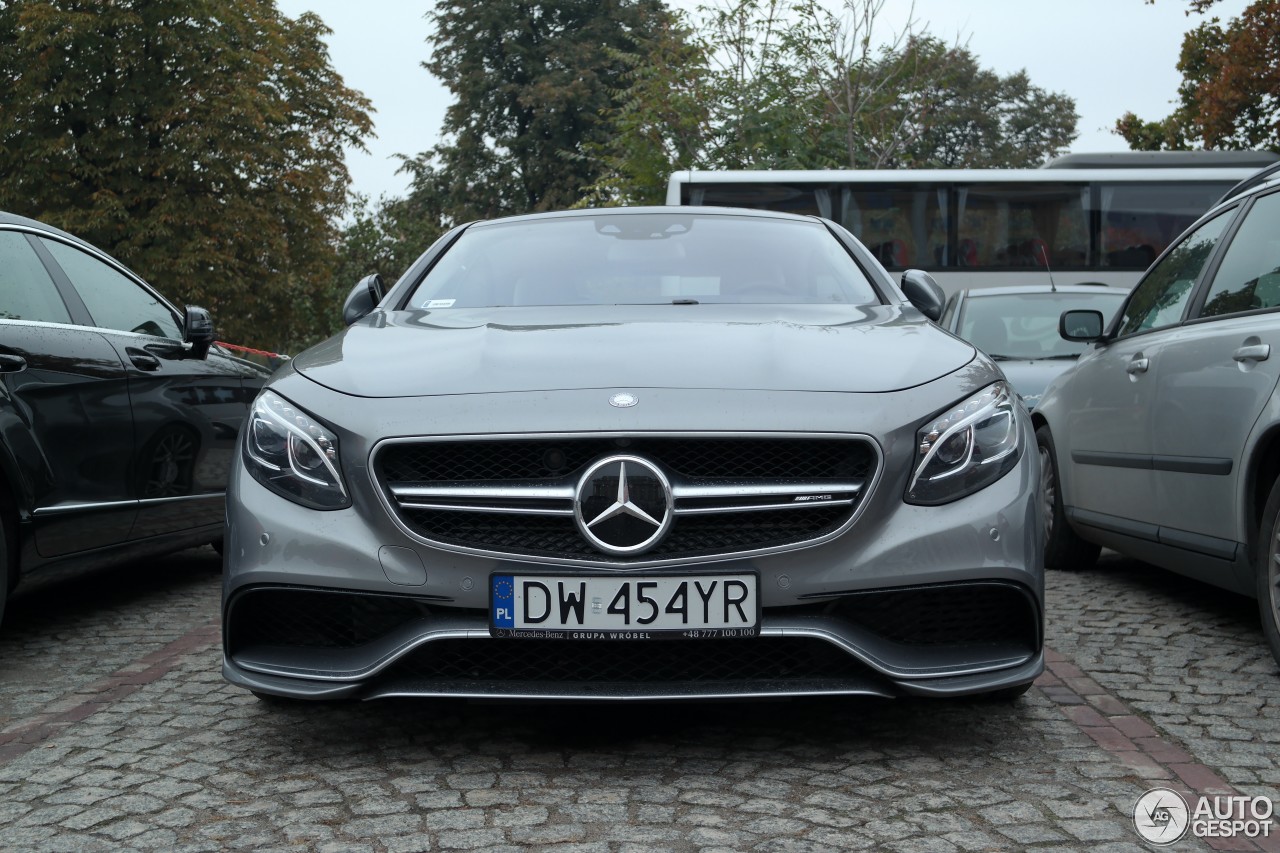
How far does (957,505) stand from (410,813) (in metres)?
1.43

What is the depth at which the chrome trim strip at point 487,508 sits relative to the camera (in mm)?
3568

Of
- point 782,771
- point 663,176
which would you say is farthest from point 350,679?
point 663,176

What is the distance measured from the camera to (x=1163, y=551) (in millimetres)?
5617

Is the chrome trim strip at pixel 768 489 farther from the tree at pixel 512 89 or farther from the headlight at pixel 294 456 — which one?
the tree at pixel 512 89

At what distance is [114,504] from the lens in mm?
5762

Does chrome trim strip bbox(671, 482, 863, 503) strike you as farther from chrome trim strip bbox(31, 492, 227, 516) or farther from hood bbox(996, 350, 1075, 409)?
hood bbox(996, 350, 1075, 409)

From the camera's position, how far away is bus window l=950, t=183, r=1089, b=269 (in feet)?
70.8

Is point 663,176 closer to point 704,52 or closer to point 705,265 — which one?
point 704,52

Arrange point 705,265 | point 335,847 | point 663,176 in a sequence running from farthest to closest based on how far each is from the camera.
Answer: point 663,176 → point 705,265 → point 335,847

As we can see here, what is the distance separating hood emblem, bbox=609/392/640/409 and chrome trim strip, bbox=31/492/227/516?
2.04m

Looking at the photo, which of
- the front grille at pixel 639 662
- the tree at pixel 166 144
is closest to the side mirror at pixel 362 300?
the front grille at pixel 639 662

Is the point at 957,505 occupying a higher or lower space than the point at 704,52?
lower

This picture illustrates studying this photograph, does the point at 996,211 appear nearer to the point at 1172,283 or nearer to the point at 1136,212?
the point at 1136,212

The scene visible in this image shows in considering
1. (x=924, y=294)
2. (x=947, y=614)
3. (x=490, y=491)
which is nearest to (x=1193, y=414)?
(x=924, y=294)
